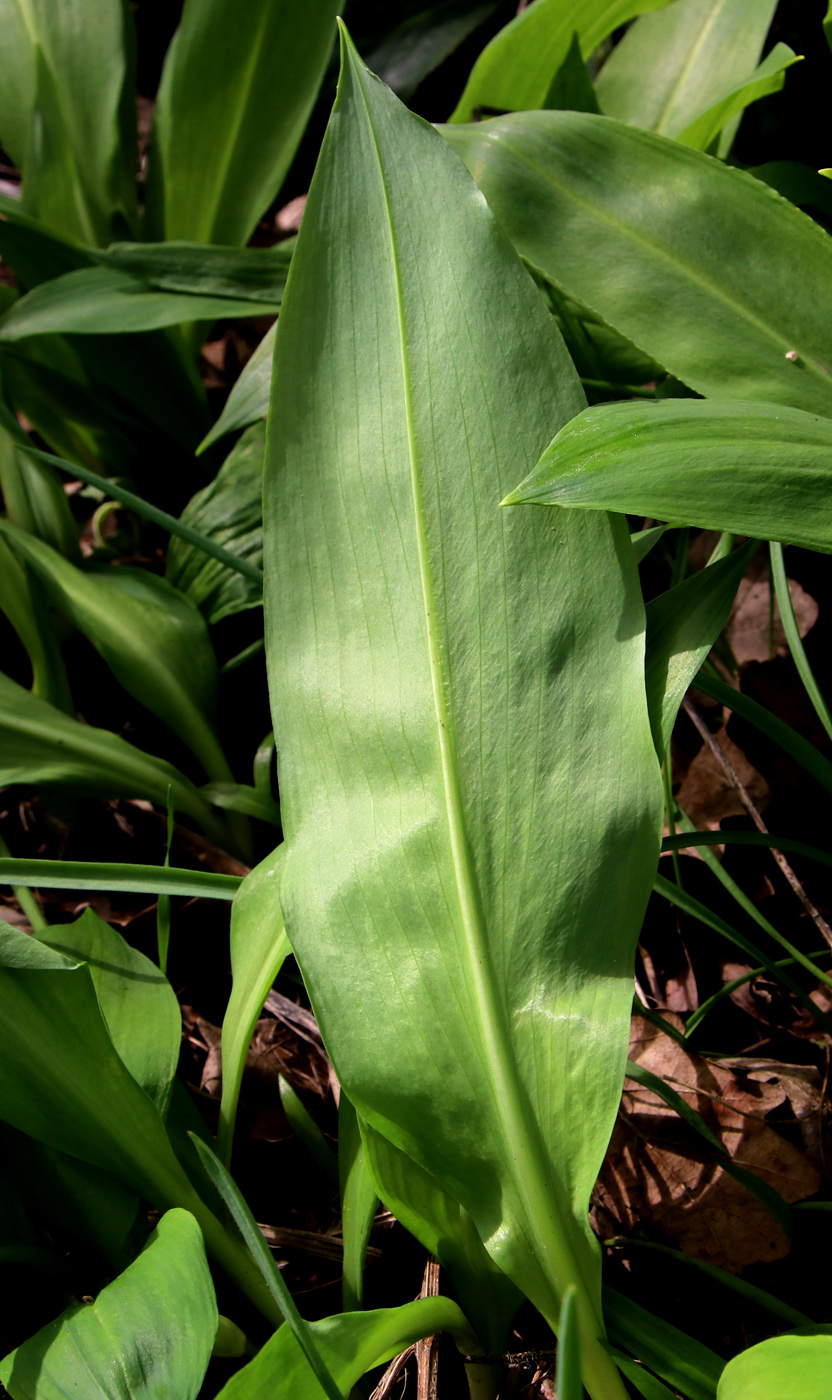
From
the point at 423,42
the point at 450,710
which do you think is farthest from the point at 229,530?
the point at 423,42

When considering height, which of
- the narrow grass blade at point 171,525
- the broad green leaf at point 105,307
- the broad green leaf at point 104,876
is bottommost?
the broad green leaf at point 104,876

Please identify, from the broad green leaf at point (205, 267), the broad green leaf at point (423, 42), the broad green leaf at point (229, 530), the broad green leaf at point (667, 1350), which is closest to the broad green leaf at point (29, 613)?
the broad green leaf at point (229, 530)

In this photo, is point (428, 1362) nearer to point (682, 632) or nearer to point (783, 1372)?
point (783, 1372)

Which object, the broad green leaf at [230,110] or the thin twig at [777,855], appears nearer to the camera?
the thin twig at [777,855]

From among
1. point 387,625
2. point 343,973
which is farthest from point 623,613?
point 343,973

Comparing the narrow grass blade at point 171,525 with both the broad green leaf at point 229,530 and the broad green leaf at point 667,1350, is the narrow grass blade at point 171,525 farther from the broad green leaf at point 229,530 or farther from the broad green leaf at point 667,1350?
the broad green leaf at point 667,1350
